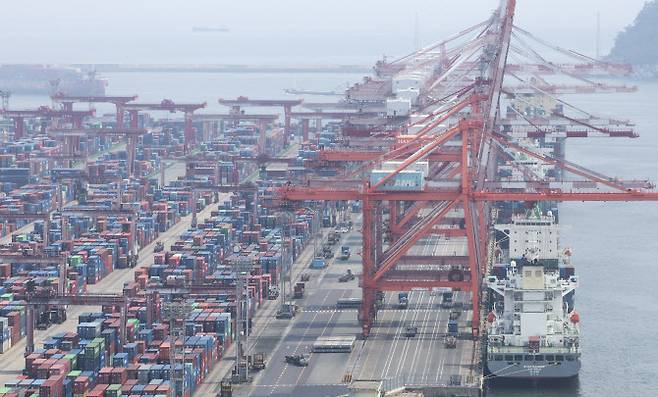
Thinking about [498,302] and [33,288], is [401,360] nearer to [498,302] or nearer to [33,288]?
[498,302]

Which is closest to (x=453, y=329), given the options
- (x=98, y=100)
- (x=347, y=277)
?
(x=347, y=277)

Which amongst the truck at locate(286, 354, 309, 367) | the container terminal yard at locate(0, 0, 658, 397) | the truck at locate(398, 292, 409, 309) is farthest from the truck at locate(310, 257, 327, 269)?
the truck at locate(286, 354, 309, 367)

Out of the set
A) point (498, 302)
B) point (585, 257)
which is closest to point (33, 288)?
point (498, 302)

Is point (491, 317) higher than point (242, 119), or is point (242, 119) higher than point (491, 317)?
point (242, 119)

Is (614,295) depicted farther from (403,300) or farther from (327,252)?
(327,252)

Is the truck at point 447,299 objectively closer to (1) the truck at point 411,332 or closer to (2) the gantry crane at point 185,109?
(1) the truck at point 411,332

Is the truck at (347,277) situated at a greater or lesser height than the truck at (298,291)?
greater

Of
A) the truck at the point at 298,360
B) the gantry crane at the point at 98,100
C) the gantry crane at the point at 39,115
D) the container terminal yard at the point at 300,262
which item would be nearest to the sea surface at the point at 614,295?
the container terminal yard at the point at 300,262
